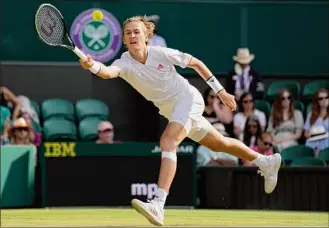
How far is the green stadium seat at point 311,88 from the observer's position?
667 inches

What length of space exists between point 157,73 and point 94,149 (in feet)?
16.1

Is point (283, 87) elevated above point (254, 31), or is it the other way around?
point (254, 31)

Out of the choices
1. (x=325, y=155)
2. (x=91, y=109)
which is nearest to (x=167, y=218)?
(x=325, y=155)

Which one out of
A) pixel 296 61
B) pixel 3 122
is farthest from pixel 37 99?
pixel 296 61

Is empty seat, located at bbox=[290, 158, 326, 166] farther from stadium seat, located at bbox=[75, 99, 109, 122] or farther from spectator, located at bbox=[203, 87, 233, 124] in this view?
stadium seat, located at bbox=[75, 99, 109, 122]

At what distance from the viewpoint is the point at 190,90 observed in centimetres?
960

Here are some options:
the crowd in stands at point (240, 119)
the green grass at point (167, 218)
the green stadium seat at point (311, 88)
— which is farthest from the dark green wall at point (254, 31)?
the green grass at point (167, 218)

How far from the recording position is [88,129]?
1614 cm

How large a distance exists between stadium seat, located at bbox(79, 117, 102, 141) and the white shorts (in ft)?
21.1

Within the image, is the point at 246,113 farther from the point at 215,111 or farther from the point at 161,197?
the point at 161,197

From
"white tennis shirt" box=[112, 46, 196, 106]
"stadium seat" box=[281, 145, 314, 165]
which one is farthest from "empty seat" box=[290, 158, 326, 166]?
"white tennis shirt" box=[112, 46, 196, 106]

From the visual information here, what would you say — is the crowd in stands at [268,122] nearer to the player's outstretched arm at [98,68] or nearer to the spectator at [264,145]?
the spectator at [264,145]

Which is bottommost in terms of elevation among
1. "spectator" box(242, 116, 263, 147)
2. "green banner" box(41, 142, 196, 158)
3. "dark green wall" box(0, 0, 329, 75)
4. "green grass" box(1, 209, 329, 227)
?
"green grass" box(1, 209, 329, 227)

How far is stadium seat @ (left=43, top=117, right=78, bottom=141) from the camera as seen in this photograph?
625 inches
